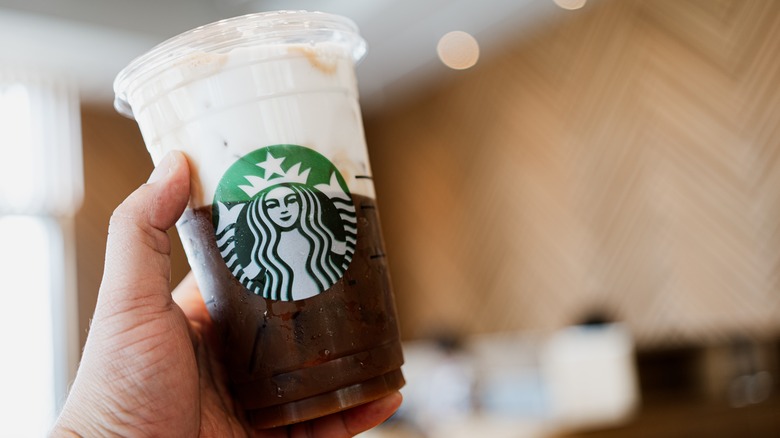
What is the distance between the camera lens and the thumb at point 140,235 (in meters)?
0.92

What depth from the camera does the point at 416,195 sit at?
6223mm

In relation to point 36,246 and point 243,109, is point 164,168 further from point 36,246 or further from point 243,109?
point 36,246

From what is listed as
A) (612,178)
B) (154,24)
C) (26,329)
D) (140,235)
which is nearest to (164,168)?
(140,235)

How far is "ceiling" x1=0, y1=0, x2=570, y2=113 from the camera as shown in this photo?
447 centimetres

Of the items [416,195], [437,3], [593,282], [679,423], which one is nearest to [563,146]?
[593,282]

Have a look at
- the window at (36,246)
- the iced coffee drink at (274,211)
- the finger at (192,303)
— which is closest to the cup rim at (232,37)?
the iced coffee drink at (274,211)

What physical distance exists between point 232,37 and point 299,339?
1.37ft

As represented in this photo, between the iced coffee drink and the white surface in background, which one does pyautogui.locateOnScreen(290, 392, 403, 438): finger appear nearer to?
the iced coffee drink

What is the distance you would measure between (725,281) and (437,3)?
2.62 metres

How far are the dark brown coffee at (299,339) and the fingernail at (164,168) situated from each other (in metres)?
0.07

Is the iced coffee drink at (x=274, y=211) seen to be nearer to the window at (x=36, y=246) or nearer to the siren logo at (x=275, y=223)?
the siren logo at (x=275, y=223)

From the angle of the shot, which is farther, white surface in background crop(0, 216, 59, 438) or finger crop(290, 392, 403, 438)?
white surface in background crop(0, 216, 59, 438)

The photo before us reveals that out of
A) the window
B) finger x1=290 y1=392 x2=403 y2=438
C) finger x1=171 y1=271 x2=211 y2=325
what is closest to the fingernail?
finger x1=171 y1=271 x2=211 y2=325

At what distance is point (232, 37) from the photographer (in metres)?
0.96
